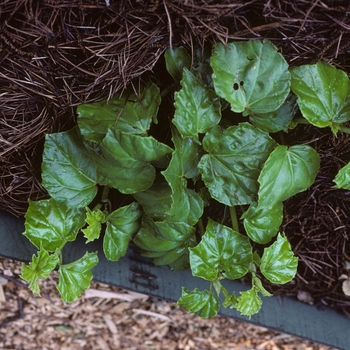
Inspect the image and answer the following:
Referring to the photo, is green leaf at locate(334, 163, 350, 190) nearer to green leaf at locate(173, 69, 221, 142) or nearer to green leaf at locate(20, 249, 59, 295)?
green leaf at locate(173, 69, 221, 142)

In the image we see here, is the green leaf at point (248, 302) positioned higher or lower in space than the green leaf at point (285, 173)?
lower

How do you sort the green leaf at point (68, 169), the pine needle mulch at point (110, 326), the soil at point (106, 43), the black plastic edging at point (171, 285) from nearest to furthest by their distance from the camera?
1. the soil at point (106, 43)
2. the green leaf at point (68, 169)
3. the black plastic edging at point (171, 285)
4. the pine needle mulch at point (110, 326)

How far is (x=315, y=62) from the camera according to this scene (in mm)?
1002

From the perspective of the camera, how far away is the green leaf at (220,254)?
1087 mm

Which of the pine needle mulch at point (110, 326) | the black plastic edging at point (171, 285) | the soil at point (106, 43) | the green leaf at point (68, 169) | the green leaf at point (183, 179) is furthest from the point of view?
the pine needle mulch at point (110, 326)

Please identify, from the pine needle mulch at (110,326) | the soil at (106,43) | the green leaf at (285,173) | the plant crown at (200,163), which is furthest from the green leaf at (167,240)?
the pine needle mulch at (110,326)

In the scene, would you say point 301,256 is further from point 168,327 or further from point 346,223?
point 168,327

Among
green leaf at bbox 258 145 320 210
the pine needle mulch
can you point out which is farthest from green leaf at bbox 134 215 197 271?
the pine needle mulch

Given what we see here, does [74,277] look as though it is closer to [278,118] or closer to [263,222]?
[263,222]

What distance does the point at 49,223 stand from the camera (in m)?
1.12

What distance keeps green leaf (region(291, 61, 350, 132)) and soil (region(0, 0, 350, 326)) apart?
0.04 meters

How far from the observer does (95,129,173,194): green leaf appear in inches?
36.6

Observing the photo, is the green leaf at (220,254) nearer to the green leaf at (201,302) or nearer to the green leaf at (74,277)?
→ the green leaf at (201,302)

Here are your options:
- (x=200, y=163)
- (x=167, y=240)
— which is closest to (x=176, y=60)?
(x=200, y=163)
